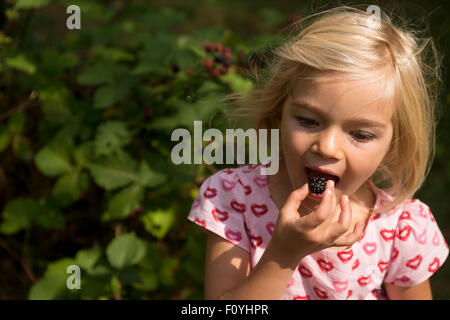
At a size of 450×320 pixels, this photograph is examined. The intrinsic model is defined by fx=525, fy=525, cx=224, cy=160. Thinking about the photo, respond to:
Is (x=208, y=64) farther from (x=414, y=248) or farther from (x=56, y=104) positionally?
(x=414, y=248)

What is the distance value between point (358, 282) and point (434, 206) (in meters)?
1.60

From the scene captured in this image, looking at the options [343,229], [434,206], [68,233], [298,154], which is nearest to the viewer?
[343,229]

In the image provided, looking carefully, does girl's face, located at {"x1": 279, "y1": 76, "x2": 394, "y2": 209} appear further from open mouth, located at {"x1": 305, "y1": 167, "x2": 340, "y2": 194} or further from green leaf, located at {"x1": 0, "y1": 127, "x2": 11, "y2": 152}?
green leaf, located at {"x1": 0, "y1": 127, "x2": 11, "y2": 152}

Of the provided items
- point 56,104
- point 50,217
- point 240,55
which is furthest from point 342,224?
point 56,104

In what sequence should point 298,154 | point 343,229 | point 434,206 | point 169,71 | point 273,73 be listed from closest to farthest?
point 343,229 → point 298,154 → point 273,73 → point 169,71 → point 434,206

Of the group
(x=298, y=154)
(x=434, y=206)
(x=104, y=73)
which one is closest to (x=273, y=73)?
(x=298, y=154)

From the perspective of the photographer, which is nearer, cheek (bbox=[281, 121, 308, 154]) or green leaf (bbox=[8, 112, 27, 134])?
cheek (bbox=[281, 121, 308, 154])

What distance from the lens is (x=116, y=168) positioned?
1932 mm

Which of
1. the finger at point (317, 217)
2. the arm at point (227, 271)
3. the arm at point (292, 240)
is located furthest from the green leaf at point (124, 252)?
the finger at point (317, 217)

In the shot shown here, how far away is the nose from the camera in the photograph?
121cm

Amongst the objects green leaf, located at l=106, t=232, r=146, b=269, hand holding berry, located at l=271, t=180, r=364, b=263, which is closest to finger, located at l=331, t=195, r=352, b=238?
hand holding berry, located at l=271, t=180, r=364, b=263

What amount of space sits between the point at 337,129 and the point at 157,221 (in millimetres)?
1022

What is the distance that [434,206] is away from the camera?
9.38ft
